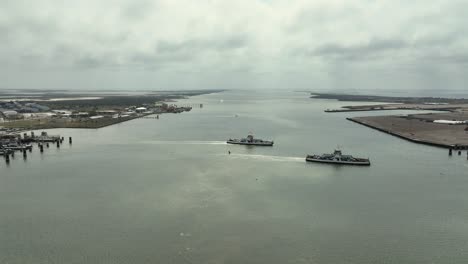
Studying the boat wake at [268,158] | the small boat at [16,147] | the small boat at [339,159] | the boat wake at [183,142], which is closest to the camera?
the small boat at [339,159]

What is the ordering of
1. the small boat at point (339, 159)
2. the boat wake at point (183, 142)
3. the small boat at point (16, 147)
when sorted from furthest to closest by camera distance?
1. the boat wake at point (183, 142)
2. the small boat at point (16, 147)
3. the small boat at point (339, 159)

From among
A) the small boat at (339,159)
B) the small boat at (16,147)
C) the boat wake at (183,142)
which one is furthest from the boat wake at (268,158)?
the small boat at (16,147)

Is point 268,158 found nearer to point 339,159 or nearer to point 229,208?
point 339,159

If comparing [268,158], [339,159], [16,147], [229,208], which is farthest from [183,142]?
[229,208]

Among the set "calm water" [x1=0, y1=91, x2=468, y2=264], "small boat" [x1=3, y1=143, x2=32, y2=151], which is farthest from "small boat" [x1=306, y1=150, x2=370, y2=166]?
"small boat" [x1=3, y1=143, x2=32, y2=151]

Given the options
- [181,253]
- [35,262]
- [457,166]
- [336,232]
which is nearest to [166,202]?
[181,253]

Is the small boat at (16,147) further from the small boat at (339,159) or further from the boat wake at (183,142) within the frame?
the small boat at (339,159)

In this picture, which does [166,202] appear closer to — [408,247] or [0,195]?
[0,195]

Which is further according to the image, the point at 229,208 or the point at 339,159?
the point at 339,159
